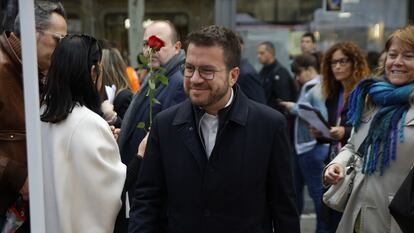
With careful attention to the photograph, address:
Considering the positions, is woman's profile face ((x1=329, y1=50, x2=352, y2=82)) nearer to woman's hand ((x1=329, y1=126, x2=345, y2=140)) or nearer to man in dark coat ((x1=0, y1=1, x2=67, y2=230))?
woman's hand ((x1=329, y1=126, x2=345, y2=140))

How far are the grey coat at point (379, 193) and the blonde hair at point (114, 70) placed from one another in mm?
2178

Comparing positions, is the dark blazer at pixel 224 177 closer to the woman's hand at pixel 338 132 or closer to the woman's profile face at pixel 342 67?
the woman's hand at pixel 338 132

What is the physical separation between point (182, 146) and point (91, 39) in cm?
75

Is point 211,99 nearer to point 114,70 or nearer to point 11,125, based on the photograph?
point 11,125

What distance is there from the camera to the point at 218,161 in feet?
8.47

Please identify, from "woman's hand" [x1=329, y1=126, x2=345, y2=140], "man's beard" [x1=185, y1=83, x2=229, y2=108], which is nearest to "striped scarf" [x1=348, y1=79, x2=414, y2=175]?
"man's beard" [x1=185, y1=83, x2=229, y2=108]

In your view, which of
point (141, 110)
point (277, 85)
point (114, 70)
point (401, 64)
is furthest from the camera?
point (277, 85)

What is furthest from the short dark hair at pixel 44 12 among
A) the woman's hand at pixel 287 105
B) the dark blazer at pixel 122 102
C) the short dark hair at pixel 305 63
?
the short dark hair at pixel 305 63

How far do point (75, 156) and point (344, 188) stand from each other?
1412mm

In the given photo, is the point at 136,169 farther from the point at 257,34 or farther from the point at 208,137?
the point at 257,34

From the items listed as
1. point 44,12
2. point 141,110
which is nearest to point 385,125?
point 141,110

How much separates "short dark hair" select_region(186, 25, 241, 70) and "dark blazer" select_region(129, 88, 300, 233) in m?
0.18

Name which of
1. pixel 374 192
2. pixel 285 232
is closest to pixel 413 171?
pixel 374 192

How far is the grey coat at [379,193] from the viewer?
2.92 meters
